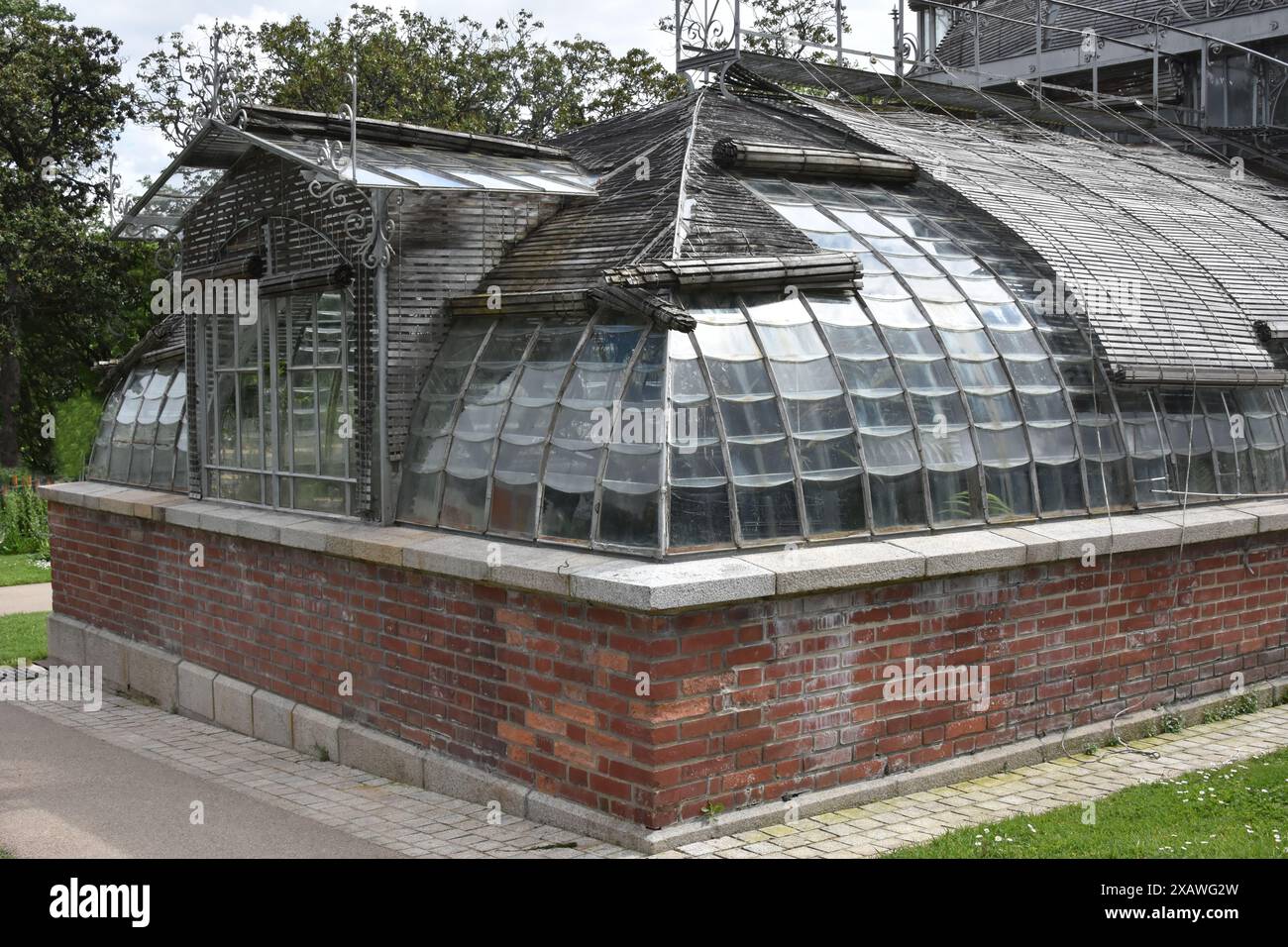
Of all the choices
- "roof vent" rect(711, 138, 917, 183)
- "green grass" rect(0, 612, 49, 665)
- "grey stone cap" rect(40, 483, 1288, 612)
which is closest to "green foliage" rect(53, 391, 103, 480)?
"green grass" rect(0, 612, 49, 665)

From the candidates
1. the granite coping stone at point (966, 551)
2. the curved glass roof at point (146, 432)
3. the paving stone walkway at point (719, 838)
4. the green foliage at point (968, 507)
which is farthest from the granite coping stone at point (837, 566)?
the curved glass roof at point (146, 432)

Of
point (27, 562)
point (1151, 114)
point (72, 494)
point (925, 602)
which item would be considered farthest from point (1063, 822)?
point (27, 562)

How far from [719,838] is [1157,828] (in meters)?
2.59

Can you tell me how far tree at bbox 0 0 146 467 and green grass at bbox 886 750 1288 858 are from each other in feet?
98.4

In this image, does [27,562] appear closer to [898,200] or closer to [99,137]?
[99,137]

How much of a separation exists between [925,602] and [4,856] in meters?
5.96

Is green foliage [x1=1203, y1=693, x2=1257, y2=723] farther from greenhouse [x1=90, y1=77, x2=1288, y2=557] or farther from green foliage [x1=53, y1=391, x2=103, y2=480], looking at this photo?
green foliage [x1=53, y1=391, x2=103, y2=480]

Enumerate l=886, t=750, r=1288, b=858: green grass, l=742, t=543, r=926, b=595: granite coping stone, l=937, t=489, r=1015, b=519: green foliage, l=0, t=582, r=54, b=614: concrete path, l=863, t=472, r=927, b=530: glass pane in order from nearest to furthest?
1. l=886, t=750, r=1288, b=858: green grass
2. l=742, t=543, r=926, b=595: granite coping stone
3. l=863, t=472, r=927, b=530: glass pane
4. l=937, t=489, r=1015, b=519: green foliage
5. l=0, t=582, r=54, b=614: concrete path

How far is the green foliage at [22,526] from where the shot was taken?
26016 millimetres

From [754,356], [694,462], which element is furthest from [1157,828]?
[754,356]

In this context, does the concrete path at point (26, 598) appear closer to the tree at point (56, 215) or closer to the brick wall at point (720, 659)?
the brick wall at point (720, 659)

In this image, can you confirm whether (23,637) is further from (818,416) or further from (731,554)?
(818,416)

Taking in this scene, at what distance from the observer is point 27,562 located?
24250 mm

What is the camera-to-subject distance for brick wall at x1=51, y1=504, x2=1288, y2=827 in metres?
7.61
